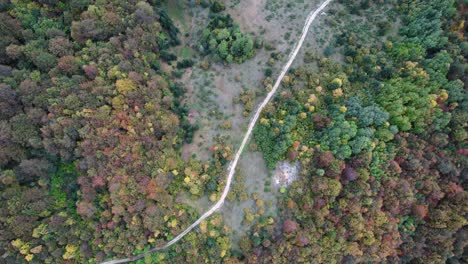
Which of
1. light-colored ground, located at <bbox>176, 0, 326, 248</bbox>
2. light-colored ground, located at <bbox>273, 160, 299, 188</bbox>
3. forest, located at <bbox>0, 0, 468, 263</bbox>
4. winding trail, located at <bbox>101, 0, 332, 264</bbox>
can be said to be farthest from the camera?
light-colored ground, located at <bbox>176, 0, 326, 248</bbox>

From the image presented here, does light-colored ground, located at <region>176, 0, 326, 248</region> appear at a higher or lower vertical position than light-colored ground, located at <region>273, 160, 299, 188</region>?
higher

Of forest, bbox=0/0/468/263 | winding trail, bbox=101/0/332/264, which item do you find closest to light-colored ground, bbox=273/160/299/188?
forest, bbox=0/0/468/263

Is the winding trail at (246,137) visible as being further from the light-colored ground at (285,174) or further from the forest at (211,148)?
the light-colored ground at (285,174)

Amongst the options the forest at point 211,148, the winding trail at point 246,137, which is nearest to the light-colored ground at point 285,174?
the forest at point 211,148

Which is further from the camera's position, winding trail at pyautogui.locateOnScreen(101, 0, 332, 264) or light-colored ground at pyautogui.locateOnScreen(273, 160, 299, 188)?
light-colored ground at pyautogui.locateOnScreen(273, 160, 299, 188)

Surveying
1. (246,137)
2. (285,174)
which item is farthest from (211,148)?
(285,174)

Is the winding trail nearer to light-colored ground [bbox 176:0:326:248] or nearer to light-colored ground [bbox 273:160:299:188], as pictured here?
light-colored ground [bbox 176:0:326:248]

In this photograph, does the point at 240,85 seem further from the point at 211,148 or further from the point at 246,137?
the point at 211,148

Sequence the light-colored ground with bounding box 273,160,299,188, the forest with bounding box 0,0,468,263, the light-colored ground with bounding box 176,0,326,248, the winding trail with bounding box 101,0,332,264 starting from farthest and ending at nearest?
the light-colored ground with bounding box 176,0,326,248 → the light-colored ground with bounding box 273,160,299,188 → the winding trail with bounding box 101,0,332,264 → the forest with bounding box 0,0,468,263

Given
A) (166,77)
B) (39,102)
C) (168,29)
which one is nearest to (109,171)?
(39,102)

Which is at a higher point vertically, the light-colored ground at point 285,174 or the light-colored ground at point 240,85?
the light-colored ground at point 240,85
